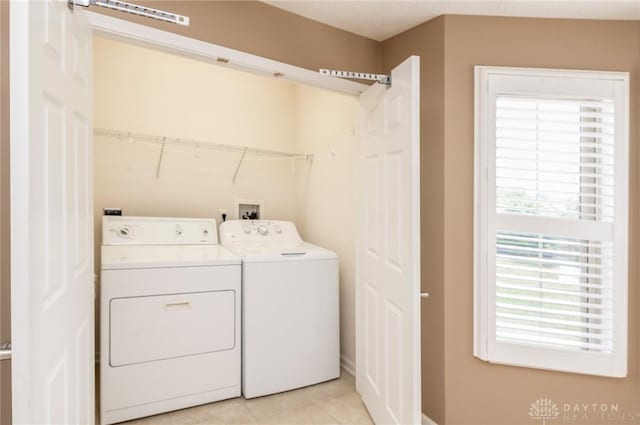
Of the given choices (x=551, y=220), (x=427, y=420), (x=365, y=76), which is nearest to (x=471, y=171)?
(x=551, y=220)

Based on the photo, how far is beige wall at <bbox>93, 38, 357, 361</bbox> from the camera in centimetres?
269

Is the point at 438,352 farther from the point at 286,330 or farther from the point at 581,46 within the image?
the point at 581,46

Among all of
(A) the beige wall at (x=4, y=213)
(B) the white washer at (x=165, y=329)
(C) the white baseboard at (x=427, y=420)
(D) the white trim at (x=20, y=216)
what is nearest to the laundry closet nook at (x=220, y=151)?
(B) the white washer at (x=165, y=329)

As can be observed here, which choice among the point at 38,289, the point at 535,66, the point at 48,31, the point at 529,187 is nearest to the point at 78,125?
the point at 48,31

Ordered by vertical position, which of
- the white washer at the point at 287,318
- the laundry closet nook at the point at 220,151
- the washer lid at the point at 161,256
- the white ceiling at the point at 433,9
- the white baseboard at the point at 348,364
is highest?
the white ceiling at the point at 433,9

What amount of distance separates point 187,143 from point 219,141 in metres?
0.27

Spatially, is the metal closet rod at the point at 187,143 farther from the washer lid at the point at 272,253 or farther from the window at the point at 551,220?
the window at the point at 551,220

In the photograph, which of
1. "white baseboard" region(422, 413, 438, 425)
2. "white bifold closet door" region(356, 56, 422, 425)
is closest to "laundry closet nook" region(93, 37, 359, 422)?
"white bifold closet door" region(356, 56, 422, 425)

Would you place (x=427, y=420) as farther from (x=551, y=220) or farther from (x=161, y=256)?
(x=161, y=256)

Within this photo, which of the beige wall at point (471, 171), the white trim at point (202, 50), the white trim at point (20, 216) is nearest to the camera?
the white trim at point (20, 216)

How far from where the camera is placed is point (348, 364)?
8.72ft

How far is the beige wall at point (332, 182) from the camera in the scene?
2.64 m

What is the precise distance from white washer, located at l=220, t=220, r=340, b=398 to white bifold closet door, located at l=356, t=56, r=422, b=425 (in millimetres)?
272

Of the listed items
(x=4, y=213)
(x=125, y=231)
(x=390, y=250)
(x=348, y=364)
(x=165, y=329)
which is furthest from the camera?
(x=348, y=364)
